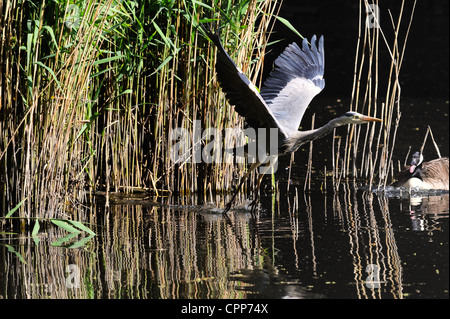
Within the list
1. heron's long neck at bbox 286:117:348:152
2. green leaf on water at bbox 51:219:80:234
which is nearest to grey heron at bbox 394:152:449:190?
heron's long neck at bbox 286:117:348:152

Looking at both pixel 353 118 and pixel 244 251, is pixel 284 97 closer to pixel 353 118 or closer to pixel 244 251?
pixel 353 118

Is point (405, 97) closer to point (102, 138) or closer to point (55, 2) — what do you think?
point (102, 138)

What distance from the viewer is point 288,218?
19.2 feet

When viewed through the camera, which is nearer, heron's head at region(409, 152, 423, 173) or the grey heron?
the grey heron

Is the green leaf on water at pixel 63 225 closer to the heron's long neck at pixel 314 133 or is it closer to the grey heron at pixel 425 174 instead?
the heron's long neck at pixel 314 133

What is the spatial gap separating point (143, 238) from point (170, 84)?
59.6 inches

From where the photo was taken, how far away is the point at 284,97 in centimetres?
637

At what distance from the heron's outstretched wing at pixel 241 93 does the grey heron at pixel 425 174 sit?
1.77m

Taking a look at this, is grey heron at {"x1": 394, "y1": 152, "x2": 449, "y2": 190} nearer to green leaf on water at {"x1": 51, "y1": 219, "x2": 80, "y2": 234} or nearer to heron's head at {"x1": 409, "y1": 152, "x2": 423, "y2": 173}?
heron's head at {"x1": 409, "y1": 152, "x2": 423, "y2": 173}

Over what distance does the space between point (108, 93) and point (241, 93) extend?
3.88 ft

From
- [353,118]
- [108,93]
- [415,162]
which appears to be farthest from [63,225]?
[415,162]

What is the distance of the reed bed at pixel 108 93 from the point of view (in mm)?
4957

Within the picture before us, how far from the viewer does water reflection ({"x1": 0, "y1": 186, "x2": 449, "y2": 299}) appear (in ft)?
13.6

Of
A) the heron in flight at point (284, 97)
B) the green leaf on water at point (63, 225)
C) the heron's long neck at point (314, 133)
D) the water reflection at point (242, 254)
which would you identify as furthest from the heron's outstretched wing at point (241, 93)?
the green leaf on water at point (63, 225)
